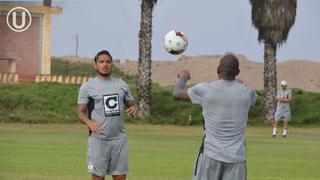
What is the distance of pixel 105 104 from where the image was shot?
487 inches

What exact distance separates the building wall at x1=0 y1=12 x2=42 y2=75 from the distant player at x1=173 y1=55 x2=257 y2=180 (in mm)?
48256

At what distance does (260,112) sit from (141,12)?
26.0ft

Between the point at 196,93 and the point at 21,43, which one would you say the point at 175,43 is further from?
the point at 21,43

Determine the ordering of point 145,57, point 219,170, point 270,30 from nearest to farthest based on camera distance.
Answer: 1. point 219,170
2. point 145,57
3. point 270,30

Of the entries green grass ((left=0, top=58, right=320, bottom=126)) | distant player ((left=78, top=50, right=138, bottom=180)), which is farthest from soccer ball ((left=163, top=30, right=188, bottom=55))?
green grass ((left=0, top=58, right=320, bottom=126))

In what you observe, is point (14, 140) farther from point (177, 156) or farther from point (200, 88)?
point (200, 88)

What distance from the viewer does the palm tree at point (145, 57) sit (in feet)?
140

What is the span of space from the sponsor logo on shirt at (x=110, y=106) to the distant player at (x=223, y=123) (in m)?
1.90

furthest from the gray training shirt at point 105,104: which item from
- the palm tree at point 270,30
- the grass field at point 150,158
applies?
the palm tree at point 270,30

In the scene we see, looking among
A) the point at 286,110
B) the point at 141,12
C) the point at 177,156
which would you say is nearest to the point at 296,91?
the point at 141,12

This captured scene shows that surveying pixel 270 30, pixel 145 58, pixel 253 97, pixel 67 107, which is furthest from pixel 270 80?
pixel 253 97

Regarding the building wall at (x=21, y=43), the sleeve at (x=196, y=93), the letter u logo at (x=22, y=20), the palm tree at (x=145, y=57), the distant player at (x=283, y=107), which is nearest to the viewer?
the sleeve at (x=196, y=93)

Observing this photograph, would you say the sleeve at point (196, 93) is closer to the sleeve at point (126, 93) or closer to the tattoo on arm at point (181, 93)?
the tattoo on arm at point (181, 93)

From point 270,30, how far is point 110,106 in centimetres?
3252
